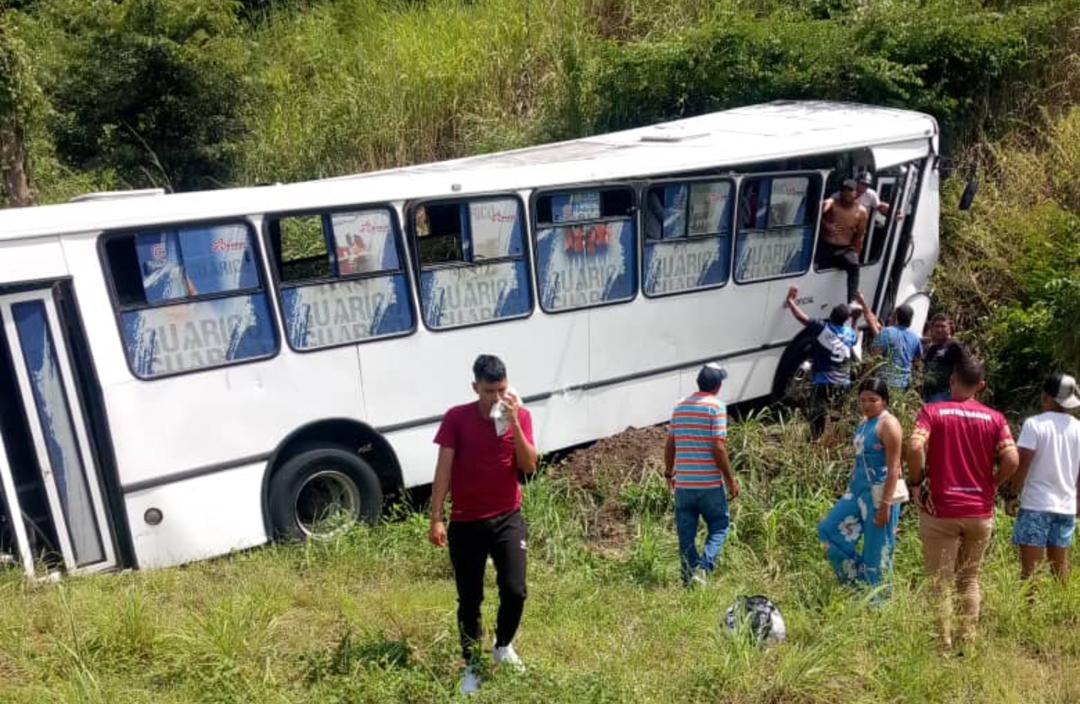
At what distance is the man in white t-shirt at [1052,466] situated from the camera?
6152 mm

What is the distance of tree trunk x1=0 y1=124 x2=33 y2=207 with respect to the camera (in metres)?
13.3

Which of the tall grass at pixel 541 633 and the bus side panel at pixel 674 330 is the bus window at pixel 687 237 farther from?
the tall grass at pixel 541 633

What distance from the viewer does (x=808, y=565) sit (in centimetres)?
710

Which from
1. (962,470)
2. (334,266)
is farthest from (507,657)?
(334,266)

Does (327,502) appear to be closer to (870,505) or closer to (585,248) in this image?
(585,248)

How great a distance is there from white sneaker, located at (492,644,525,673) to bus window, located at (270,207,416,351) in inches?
115

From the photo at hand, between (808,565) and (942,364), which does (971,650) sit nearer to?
(808,565)

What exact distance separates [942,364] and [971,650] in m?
3.19

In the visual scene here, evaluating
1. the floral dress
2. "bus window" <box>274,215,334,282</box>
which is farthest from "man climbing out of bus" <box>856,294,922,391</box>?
"bus window" <box>274,215,334,282</box>

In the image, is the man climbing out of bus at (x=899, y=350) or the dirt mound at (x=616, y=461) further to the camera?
the man climbing out of bus at (x=899, y=350)

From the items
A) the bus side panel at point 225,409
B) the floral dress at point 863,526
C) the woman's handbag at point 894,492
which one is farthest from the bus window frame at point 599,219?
the woman's handbag at point 894,492

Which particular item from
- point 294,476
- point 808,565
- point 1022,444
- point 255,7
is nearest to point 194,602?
point 294,476

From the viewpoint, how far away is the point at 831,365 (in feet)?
28.7

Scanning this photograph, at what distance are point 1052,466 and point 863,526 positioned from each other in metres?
1.04
